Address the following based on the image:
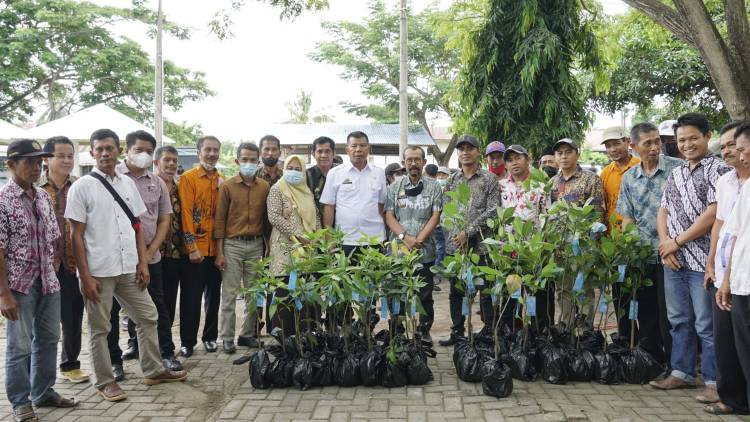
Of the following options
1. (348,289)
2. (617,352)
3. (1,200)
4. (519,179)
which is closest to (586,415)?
(617,352)

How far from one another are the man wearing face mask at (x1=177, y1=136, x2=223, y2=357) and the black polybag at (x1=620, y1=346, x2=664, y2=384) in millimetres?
3460

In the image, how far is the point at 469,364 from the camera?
4301 millimetres

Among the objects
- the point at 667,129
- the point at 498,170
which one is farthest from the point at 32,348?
the point at 667,129

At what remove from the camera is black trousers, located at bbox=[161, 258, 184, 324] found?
5.17 metres

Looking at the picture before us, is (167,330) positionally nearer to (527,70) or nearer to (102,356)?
(102,356)

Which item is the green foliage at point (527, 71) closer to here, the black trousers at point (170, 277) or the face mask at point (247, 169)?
the face mask at point (247, 169)

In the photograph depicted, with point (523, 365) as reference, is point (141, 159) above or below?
above

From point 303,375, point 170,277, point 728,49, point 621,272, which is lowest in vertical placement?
point 303,375

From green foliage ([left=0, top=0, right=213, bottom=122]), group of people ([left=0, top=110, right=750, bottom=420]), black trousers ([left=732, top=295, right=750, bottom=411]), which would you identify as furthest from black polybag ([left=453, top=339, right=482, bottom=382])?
green foliage ([left=0, top=0, right=213, bottom=122])

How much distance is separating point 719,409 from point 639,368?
63 cm

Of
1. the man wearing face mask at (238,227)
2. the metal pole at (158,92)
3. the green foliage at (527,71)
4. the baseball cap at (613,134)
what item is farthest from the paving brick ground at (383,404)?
the metal pole at (158,92)

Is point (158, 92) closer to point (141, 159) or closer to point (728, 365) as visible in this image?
point (141, 159)

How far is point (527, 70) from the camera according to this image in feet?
28.5

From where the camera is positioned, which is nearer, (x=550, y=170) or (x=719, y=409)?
(x=719, y=409)
